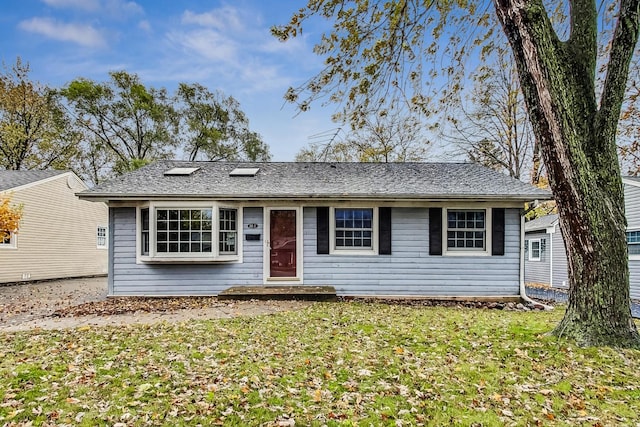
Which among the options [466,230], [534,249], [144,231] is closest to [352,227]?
[466,230]

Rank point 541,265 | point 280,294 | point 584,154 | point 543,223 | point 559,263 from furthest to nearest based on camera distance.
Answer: point 541,265 < point 543,223 < point 559,263 < point 280,294 < point 584,154

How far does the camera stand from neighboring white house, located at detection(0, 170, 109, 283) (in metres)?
13.0

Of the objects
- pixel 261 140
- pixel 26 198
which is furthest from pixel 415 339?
pixel 261 140

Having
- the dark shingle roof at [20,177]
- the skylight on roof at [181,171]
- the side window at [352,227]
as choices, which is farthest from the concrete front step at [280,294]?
the dark shingle roof at [20,177]

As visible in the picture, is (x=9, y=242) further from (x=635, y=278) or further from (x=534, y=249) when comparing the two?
(x=534, y=249)

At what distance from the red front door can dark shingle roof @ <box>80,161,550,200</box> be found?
27.0 inches

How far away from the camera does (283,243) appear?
8.94m

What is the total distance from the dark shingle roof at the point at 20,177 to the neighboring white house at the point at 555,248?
2047 cm

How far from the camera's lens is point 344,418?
2928 millimetres

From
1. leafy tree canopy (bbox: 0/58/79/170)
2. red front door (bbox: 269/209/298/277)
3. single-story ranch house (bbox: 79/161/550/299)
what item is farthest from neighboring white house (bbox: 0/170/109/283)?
red front door (bbox: 269/209/298/277)

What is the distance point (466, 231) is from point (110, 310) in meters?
8.33

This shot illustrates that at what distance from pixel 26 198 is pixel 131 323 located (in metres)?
11.0

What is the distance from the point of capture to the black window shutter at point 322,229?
877 centimetres

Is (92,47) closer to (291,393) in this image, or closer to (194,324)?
(194,324)
